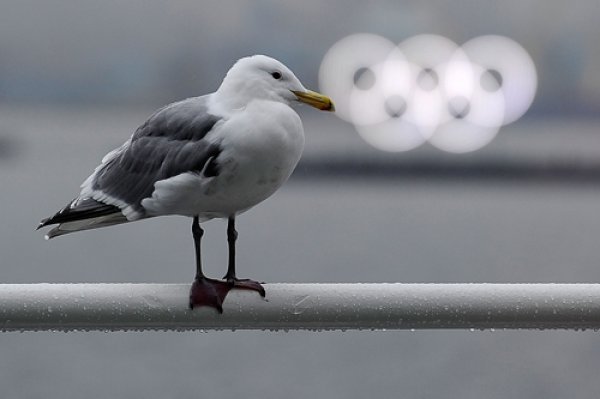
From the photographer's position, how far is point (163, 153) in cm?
119

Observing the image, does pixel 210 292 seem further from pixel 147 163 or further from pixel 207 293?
pixel 147 163

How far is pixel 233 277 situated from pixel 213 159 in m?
0.13

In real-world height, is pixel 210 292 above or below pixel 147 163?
below

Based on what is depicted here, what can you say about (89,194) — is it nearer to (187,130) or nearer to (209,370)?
(187,130)

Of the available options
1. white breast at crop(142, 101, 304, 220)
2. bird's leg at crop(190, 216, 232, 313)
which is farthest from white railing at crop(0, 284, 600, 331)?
white breast at crop(142, 101, 304, 220)

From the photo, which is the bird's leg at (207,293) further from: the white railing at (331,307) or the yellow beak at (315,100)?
the yellow beak at (315,100)

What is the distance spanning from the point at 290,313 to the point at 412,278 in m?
8.17

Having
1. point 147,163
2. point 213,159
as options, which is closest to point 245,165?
point 213,159

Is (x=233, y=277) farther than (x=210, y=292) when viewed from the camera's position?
Yes

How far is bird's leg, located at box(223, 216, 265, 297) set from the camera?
106cm

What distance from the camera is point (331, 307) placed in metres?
1.00

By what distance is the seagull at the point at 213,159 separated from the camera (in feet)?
3.67

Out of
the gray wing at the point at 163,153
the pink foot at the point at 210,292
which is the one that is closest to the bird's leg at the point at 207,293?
the pink foot at the point at 210,292

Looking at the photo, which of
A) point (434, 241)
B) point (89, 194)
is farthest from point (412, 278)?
point (89, 194)
